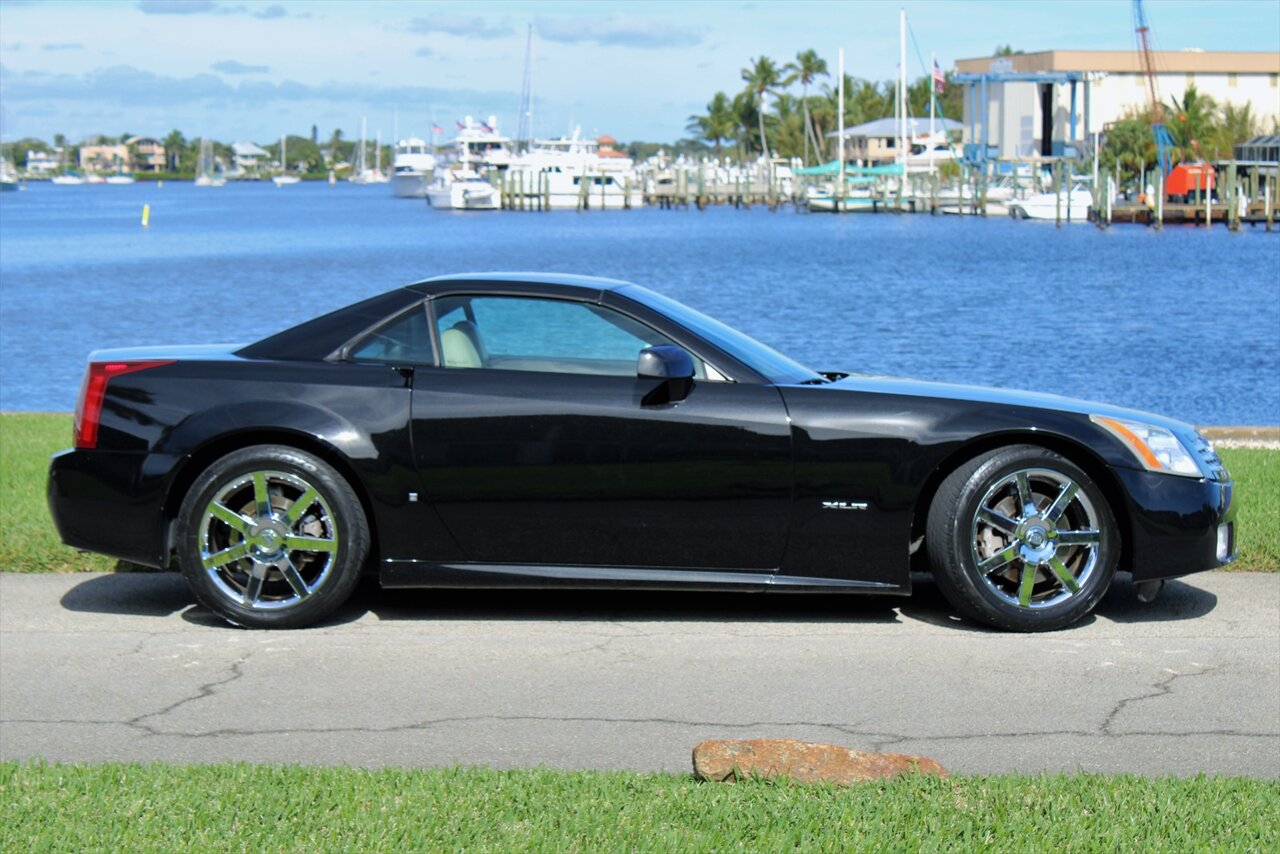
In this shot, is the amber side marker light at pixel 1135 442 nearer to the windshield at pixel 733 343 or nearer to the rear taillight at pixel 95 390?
the windshield at pixel 733 343

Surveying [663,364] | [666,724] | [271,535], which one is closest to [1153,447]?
[663,364]

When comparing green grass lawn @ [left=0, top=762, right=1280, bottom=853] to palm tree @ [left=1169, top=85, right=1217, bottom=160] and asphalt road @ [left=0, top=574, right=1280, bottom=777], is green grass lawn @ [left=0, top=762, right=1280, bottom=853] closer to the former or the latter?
asphalt road @ [left=0, top=574, right=1280, bottom=777]

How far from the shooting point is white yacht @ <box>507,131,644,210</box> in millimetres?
124812

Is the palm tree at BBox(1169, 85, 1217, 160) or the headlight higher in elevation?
the palm tree at BBox(1169, 85, 1217, 160)

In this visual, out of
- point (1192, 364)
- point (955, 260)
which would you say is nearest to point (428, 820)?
point (1192, 364)

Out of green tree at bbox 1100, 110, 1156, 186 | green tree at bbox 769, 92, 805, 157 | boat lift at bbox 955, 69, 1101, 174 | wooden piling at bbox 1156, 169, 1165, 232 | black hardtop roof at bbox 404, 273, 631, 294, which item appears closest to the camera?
black hardtop roof at bbox 404, 273, 631, 294

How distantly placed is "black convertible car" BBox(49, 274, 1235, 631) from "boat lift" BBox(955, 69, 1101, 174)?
103213mm

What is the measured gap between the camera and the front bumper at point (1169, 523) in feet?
22.0

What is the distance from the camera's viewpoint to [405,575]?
6.78m

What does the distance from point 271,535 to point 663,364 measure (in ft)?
5.85

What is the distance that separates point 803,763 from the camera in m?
4.63

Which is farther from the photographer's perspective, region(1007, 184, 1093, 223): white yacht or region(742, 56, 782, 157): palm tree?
region(742, 56, 782, 157): palm tree

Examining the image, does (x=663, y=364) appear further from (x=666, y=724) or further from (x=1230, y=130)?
(x=1230, y=130)

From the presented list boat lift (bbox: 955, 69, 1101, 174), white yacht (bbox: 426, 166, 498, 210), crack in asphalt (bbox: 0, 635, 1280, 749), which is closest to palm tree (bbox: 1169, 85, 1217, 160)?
boat lift (bbox: 955, 69, 1101, 174)
